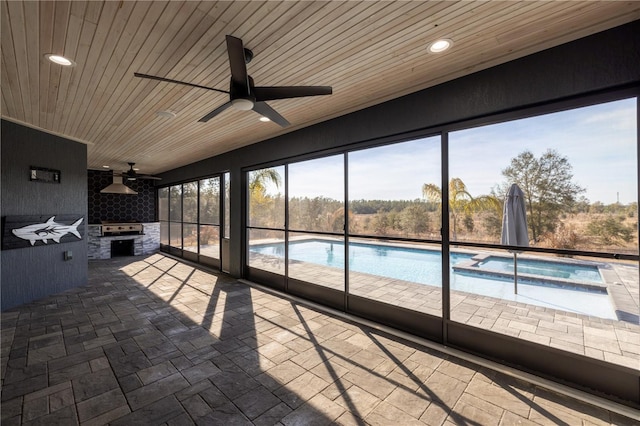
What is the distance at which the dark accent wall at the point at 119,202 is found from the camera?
9258mm

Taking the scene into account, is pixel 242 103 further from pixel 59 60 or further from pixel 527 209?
pixel 527 209

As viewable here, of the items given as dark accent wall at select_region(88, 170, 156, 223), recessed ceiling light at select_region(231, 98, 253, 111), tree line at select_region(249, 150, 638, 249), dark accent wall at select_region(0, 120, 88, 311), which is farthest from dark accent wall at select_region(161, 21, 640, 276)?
dark accent wall at select_region(88, 170, 156, 223)

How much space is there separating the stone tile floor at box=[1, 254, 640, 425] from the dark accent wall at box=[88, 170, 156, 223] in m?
6.06

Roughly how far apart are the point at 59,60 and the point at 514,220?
14.8ft

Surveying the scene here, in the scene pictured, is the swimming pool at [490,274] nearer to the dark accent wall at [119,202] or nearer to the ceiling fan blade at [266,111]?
the ceiling fan blade at [266,111]

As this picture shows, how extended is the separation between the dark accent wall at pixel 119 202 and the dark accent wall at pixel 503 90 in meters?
7.32

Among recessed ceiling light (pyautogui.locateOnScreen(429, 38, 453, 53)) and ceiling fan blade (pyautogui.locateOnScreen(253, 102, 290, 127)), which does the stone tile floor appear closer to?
ceiling fan blade (pyautogui.locateOnScreen(253, 102, 290, 127))

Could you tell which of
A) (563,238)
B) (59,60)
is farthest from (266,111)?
(563,238)

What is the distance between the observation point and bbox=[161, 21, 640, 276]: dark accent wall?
216 cm

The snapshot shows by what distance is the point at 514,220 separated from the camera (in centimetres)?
279

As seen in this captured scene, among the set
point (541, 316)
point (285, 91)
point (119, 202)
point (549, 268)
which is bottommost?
point (541, 316)

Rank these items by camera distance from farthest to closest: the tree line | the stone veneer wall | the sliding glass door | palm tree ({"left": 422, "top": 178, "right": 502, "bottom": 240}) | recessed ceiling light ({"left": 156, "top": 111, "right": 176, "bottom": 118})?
the stone veneer wall
the sliding glass door
recessed ceiling light ({"left": 156, "top": 111, "right": 176, "bottom": 118})
palm tree ({"left": 422, "top": 178, "right": 502, "bottom": 240})
the tree line

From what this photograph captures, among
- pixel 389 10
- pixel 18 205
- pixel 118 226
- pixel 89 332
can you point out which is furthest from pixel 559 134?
pixel 118 226

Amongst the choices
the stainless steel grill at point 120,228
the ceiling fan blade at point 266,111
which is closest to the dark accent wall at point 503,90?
the ceiling fan blade at point 266,111
